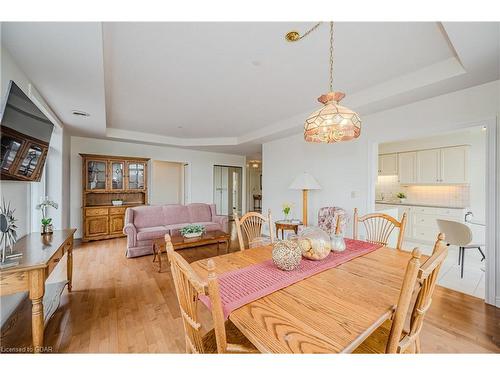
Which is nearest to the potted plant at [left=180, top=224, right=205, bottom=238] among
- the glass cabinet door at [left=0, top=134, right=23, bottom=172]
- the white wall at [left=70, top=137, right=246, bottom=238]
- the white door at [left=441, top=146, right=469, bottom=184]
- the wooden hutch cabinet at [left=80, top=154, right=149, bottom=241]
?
the glass cabinet door at [left=0, top=134, right=23, bottom=172]

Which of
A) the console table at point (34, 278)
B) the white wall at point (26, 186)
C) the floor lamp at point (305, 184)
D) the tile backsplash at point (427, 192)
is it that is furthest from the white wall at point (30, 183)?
the tile backsplash at point (427, 192)

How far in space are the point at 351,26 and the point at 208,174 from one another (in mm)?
5717

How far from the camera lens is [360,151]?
11.1ft

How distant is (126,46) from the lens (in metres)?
1.93

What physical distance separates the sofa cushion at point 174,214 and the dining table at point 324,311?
11.4 ft

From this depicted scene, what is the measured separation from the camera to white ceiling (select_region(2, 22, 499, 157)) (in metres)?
1.66

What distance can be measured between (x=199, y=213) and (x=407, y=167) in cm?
491

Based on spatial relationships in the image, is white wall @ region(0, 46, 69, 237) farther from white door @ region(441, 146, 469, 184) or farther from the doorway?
white door @ region(441, 146, 469, 184)

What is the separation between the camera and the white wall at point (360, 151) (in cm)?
235

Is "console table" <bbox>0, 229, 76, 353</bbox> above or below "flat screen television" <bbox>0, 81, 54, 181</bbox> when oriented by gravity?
below

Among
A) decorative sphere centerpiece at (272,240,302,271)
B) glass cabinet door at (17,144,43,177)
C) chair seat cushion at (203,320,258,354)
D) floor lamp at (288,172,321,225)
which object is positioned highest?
glass cabinet door at (17,144,43,177)

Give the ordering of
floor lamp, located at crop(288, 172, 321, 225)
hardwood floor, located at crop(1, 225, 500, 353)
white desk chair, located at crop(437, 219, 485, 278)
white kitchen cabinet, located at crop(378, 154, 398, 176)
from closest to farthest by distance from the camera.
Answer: hardwood floor, located at crop(1, 225, 500, 353), white desk chair, located at crop(437, 219, 485, 278), floor lamp, located at crop(288, 172, 321, 225), white kitchen cabinet, located at crop(378, 154, 398, 176)

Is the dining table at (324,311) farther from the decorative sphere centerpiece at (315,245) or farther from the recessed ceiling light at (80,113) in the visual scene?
the recessed ceiling light at (80,113)

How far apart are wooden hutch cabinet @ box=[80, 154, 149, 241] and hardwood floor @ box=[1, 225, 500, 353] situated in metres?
2.17
